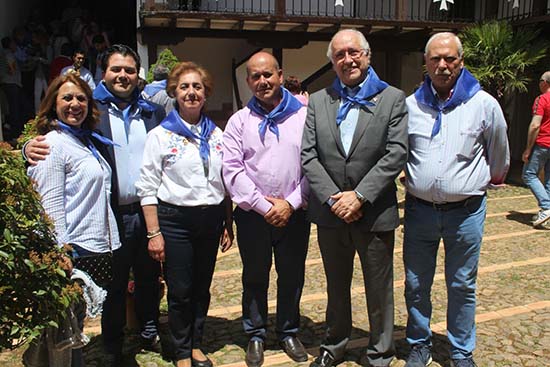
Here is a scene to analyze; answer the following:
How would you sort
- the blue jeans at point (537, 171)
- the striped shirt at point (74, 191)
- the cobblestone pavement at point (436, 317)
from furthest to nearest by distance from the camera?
1. the blue jeans at point (537, 171)
2. the cobblestone pavement at point (436, 317)
3. the striped shirt at point (74, 191)

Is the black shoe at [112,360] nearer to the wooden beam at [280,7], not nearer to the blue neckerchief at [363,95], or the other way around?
the blue neckerchief at [363,95]

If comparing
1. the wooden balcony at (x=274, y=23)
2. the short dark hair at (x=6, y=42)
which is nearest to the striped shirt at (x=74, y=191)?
the wooden balcony at (x=274, y=23)

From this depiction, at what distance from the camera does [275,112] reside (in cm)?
335

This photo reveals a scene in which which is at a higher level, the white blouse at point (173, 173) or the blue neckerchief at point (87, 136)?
the blue neckerchief at point (87, 136)

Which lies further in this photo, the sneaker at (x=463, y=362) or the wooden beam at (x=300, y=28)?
the wooden beam at (x=300, y=28)

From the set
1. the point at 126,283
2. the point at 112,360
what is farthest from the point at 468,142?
the point at 112,360

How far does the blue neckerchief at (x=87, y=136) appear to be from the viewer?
114 inches

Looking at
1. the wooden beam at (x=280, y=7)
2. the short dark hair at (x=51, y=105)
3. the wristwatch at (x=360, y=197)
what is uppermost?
the wooden beam at (x=280, y=7)

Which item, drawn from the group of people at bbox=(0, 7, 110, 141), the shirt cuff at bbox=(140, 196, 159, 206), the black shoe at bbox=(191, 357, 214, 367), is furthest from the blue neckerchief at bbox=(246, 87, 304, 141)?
the group of people at bbox=(0, 7, 110, 141)

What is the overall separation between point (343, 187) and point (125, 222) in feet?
4.42

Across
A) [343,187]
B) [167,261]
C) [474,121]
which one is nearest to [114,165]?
[167,261]

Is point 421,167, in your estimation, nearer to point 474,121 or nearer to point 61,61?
point 474,121

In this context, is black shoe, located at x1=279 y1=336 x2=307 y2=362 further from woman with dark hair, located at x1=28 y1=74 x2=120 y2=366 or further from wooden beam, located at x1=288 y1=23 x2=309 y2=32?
wooden beam, located at x1=288 y1=23 x2=309 y2=32

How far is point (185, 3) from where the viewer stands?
11.1 metres
